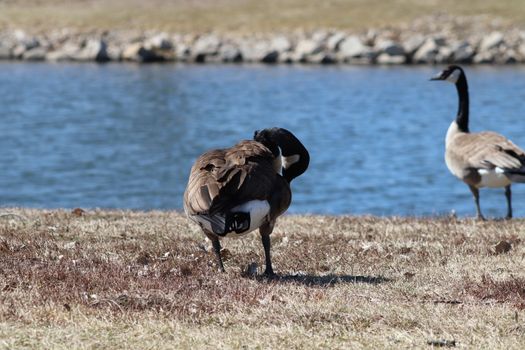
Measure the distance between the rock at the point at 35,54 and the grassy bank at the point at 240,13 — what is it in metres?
9.01

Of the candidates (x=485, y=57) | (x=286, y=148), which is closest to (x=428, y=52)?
(x=485, y=57)

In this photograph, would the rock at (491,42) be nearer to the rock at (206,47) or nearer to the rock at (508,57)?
the rock at (508,57)

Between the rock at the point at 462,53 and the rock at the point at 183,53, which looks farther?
the rock at the point at 183,53

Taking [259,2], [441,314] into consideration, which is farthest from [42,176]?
[259,2]

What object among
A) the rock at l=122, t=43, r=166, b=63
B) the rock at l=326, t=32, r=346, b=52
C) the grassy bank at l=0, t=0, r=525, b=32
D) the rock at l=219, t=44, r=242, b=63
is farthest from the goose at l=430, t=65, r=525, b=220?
the grassy bank at l=0, t=0, r=525, b=32

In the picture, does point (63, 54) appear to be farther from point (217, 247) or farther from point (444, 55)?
point (217, 247)

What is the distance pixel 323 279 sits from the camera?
399 inches

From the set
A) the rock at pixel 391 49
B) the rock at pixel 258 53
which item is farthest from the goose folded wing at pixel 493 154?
the rock at pixel 258 53

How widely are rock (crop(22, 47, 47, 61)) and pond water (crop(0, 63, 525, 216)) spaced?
4.64 metres

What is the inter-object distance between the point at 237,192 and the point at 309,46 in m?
66.2

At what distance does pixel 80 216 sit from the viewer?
14836 millimetres

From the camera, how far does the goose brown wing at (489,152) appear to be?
49.7ft

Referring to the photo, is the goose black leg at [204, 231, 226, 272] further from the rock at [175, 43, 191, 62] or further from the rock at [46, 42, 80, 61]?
the rock at [46, 42, 80, 61]

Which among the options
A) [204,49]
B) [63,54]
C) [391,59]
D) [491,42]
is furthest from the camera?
[63,54]
